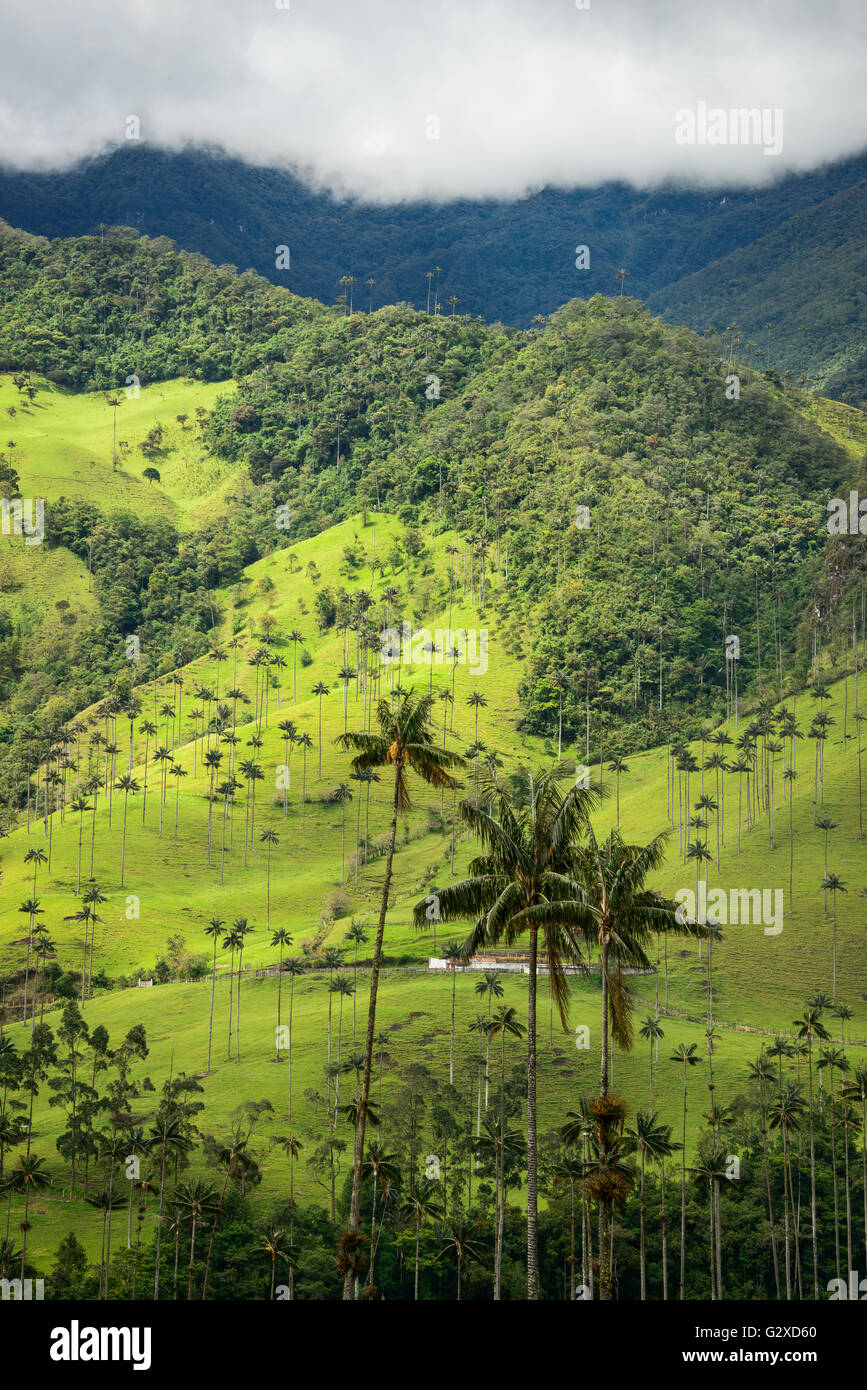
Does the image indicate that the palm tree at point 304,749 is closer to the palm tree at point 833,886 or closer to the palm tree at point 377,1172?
the palm tree at point 833,886

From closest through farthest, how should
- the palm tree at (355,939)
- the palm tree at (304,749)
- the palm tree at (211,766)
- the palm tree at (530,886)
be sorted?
the palm tree at (530,886) → the palm tree at (355,939) → the palm tree at (211,766) → the palm tree at (304,749)

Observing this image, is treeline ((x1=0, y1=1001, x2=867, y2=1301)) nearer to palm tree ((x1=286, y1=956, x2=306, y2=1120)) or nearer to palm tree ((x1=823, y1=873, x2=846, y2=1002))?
palm tree ((x1=286, y1=956, x2=306, y2=1120))

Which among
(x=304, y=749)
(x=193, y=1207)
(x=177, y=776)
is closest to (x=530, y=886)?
(x=193, y=1207)

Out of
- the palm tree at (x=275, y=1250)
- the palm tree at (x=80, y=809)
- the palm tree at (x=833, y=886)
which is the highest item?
the palm tree at (x=80, y=809)

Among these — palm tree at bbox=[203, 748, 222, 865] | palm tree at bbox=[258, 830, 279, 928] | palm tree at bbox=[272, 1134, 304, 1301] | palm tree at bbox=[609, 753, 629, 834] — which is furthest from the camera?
palm tree at bbox=[609, 753, 629, 834]

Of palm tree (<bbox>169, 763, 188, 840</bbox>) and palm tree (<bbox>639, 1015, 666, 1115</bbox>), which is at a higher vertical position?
palm tree (<bbox>169, 763, 188, 840</bbox>)

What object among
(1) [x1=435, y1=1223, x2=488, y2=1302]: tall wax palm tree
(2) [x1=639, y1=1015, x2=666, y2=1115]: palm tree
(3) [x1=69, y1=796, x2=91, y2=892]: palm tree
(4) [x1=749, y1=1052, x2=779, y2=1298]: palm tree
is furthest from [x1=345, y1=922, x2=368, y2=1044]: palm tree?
(3) [x1=69, y1=796, x2=91, y2=892]: palm tree

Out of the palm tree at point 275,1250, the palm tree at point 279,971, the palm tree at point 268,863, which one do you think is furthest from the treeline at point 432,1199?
the palm tree at point 268,863
